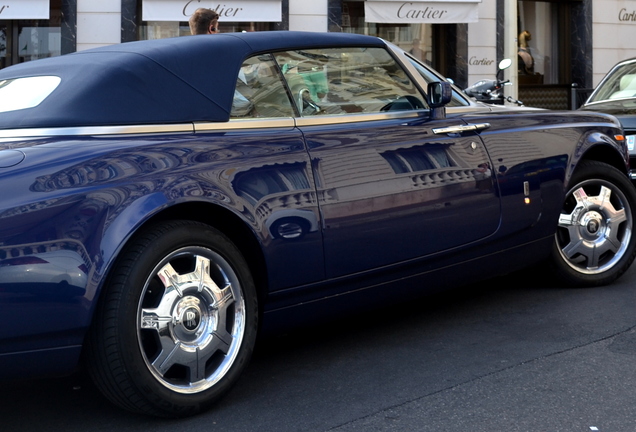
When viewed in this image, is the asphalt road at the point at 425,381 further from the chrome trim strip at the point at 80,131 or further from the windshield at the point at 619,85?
the windshield at the point at 619,85

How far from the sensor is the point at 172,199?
133 inches

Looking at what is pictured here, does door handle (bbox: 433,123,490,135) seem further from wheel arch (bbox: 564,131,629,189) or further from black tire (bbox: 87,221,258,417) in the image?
black tire (bbox: 87,221,258,417)

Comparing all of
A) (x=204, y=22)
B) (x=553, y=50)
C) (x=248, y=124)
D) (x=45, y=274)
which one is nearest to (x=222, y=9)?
(x=553, y=50)

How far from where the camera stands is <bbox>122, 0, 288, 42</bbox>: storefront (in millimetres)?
14992

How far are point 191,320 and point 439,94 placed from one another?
1.79 metres

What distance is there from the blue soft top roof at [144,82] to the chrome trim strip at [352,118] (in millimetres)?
347

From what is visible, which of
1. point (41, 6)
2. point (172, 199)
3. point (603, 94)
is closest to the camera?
point (172, 199)

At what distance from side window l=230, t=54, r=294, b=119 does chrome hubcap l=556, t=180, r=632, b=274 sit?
2.07m

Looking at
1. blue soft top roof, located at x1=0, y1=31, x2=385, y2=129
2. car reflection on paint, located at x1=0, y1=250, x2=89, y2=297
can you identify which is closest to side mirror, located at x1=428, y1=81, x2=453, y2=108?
blue soft top roof, located at x1=0, y1=31, x2=385, y2=129

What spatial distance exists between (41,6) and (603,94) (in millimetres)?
8750

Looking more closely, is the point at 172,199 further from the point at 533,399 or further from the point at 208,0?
the point at 208,0

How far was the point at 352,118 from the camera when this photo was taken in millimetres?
4250

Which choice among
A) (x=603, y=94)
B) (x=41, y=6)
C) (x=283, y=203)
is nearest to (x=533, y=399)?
(x=283, y=203)

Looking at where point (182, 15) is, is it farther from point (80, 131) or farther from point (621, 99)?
point (80, 131)
